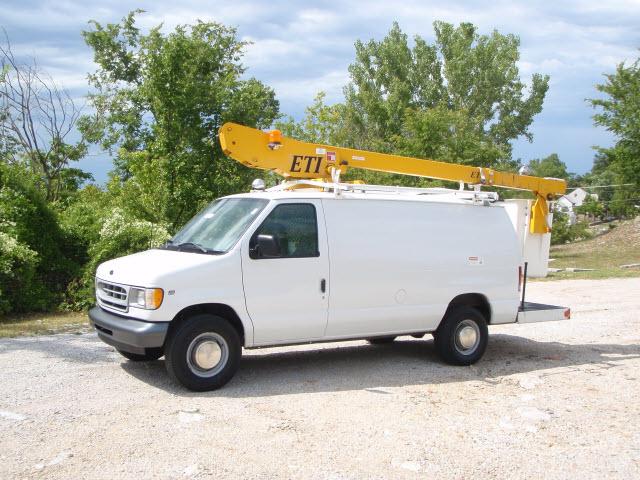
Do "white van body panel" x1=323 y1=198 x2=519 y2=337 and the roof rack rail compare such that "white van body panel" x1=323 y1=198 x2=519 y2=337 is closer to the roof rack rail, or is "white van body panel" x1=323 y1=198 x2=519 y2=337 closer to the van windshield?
the roof rack rail

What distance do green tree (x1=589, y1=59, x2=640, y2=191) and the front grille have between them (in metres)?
30.0

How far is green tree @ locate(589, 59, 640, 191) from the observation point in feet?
105

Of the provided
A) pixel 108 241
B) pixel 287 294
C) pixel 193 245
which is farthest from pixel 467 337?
pixel 108 241

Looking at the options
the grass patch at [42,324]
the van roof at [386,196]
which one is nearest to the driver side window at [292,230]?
the van roof at [386,196]

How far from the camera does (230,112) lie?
1686 centimetres

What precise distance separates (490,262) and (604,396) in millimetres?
2129

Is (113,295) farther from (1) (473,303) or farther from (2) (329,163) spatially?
(1) (473,303)

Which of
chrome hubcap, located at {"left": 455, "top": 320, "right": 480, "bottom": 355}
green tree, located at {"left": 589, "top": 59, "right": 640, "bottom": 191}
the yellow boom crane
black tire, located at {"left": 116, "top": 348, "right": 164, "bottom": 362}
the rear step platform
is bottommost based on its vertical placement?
black tire, located at {"left": 116, "top": 348, "right": 164, "bottom": 362}

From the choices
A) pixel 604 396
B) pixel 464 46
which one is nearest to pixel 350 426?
pixel 604 396

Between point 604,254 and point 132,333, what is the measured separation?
2901cm

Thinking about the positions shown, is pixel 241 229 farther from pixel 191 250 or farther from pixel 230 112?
pixel 230 112

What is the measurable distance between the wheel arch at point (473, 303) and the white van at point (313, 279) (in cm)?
2

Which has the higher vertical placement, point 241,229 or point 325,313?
point 241,229

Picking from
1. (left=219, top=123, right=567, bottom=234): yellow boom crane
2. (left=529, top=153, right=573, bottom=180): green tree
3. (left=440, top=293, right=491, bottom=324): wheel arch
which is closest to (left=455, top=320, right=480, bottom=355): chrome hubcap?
(left=440, top=293, right=491, bottom=324): wheel arch
